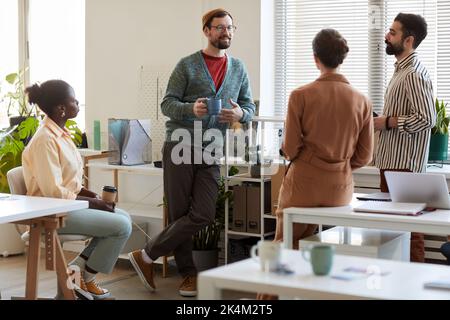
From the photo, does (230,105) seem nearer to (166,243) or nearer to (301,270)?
(166,243)

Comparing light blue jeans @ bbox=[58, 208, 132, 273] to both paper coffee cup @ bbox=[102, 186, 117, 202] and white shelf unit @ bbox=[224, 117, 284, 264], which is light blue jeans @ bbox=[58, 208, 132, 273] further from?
white shelf unit @ bbox=[224, 117, 284, 264]

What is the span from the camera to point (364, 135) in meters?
3.88

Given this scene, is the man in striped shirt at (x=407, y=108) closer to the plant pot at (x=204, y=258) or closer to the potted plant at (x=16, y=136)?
the plant pot at (x=204, y=258)

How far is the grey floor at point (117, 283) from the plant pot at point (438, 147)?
1.80 m

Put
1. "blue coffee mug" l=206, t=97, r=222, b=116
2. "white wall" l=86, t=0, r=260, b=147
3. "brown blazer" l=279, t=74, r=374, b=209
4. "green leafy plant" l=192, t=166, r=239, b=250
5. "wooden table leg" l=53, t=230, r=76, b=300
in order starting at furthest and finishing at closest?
1. "white wall" l=86, t=0, r=260, b=147
2. "green leafy plant" l=192, t=166, r=239, b=250
3. "blue coffee mug" l=206, t=97, r=222, b=116
4. "wooden table leg" l=53, t=230, r=76, b=300
5. "brown blazer" l=279, t=74, r=374, b=209

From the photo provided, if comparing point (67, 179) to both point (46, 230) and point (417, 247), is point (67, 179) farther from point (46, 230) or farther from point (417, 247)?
point (417, 247)

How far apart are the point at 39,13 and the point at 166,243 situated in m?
3.06

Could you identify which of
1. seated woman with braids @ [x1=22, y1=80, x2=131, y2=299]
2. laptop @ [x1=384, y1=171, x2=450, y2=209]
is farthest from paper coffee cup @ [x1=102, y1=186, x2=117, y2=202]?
laptop @ [x1=384, y1=171, x2=450, y2=209]

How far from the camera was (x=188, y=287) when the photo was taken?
16.4 feet

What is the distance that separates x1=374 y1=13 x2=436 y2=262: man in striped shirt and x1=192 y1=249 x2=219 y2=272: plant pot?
1381mm

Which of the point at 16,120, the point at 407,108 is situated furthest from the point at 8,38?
the point at 407,108

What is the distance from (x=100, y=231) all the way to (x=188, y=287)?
2.59ft

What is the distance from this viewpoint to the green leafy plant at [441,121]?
4945 mm

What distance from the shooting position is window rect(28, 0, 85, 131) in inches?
272
